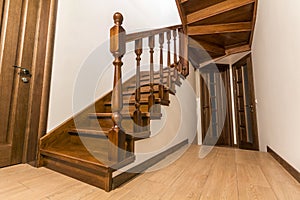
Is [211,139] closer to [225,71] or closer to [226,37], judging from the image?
[225,71]

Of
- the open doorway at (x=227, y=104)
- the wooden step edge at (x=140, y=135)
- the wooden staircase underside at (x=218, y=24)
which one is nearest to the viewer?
the wooden step edge at (x=140, y=135)

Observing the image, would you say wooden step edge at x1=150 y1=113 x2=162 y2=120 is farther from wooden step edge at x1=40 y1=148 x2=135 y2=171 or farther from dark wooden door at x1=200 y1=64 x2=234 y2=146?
dark wooden door at x1=200 y1=64 x2=234 y2=146

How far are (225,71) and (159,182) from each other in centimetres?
347

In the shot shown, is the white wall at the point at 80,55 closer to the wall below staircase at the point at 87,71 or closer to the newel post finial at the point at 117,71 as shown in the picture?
the wall below staircase at the point at 87,71

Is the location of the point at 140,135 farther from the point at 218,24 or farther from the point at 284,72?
the point at 218,24

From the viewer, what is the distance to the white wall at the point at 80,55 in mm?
1711

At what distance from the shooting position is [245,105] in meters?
3.37

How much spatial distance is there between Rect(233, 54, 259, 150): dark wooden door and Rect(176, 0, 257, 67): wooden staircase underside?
16.2 inches

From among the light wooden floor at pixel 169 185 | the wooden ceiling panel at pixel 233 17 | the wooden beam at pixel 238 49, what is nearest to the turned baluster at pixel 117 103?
the light wooden floor at pixel 169 185

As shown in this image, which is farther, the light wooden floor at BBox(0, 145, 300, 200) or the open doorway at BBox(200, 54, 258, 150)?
the open doorway at BBox(200, 54, 258, 150)

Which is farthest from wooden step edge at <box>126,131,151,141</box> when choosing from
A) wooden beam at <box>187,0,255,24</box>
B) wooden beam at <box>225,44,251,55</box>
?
wooden beam at <box>225,44,251,55</box>

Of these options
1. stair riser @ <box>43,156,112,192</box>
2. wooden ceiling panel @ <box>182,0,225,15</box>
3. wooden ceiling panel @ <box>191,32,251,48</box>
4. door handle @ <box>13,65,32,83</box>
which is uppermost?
wooden ceiling panel @ <box>182,0,225,15</box>

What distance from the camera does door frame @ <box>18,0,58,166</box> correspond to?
4.83 ft

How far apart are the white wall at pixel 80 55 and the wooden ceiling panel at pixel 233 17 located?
4.68ft
